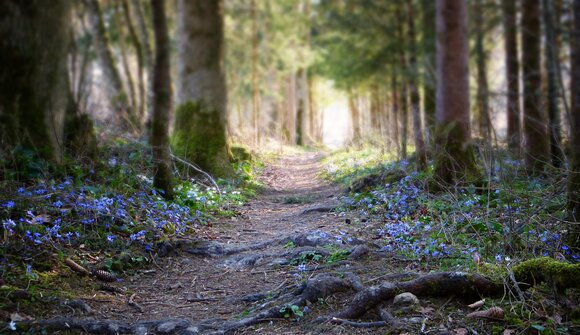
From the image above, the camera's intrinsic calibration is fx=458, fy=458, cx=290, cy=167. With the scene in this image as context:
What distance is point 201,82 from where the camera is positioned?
908 centimetres

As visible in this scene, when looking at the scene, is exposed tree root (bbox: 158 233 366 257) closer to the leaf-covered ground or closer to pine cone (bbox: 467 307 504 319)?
the leaf-covered ground

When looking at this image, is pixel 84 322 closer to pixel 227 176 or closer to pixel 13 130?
pixel 13 130

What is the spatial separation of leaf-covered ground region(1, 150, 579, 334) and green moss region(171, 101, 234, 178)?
87.2 inches

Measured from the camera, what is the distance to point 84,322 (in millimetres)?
3129

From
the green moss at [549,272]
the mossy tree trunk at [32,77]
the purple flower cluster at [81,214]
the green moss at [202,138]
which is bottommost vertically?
the green moss at [549,272]

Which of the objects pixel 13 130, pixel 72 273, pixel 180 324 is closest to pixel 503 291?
pixel 180 324

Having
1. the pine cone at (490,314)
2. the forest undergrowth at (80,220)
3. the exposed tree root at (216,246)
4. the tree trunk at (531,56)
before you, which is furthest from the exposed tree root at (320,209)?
the tree trunk at (531,56)

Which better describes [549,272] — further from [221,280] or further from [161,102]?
[161,102]

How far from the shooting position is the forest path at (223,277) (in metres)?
3.62

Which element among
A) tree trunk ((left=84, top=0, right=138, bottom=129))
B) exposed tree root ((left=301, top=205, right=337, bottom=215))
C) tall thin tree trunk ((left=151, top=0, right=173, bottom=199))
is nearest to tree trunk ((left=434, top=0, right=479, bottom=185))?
exposed tree root ((left=301, top=205, right=337, bottom=215))

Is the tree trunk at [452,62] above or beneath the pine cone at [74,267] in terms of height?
above

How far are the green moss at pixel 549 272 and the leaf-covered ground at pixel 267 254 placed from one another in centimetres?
6

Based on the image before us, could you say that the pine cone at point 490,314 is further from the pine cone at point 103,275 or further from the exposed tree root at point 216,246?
the pine cone at point 103,275

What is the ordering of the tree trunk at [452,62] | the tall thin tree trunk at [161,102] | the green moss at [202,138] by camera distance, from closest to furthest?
the tall thin tree trunk at [161,102] → the tree trunk at [452,62] → the green moss at [202,138]
